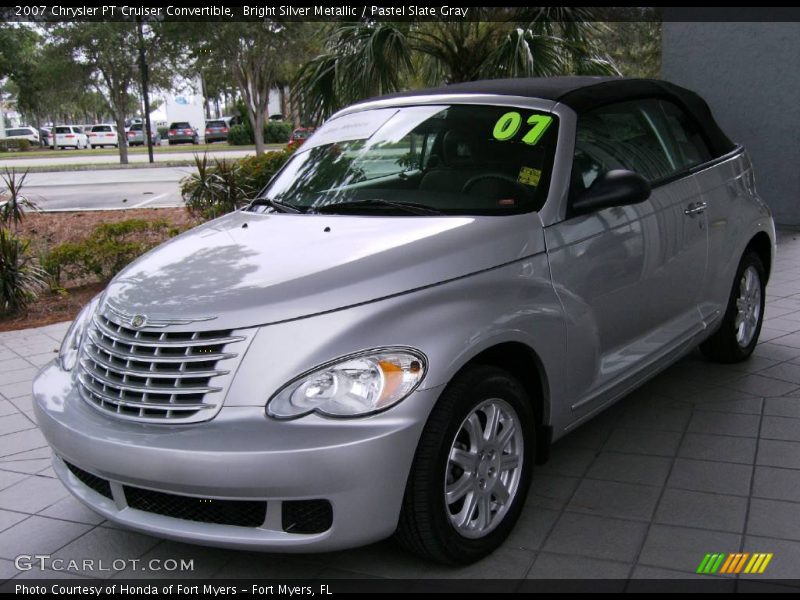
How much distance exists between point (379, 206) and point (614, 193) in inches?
39.2

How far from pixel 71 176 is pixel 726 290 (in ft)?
79.7

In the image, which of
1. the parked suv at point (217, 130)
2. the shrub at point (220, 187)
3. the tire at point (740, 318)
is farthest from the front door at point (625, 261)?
the parked suv at point (217, 130)

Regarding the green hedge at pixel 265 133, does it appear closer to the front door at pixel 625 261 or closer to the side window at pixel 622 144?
the side window at pixel 622 144

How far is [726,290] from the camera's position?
16.6ft

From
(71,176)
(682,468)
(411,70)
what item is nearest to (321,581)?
(682,468)

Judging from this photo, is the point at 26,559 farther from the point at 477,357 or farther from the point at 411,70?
the point at 411,70

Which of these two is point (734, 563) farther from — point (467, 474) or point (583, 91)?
point (583, 91)

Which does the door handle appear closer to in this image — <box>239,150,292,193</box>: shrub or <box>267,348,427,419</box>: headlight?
<box>267,348,427,419</box>: headlight

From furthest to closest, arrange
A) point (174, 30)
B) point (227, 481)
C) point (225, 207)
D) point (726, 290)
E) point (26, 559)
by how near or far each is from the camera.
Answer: point (174, 30), point (225, 207), point (726, 290), point (26, 559), point (227, 481)

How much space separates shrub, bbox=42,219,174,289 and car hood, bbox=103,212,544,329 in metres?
5.13

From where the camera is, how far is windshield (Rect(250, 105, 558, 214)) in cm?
383

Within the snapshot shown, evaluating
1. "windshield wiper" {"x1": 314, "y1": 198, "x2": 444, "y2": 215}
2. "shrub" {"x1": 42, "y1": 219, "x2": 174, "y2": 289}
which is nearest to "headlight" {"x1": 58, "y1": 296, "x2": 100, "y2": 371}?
"windshield wiper" {"x1": 314, "y1": 198, "x2": 444, "y2": 215}

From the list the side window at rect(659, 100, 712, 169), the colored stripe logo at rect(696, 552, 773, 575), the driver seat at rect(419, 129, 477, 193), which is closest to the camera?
the colored stripe logo at rect(696, 552, 773, 575)

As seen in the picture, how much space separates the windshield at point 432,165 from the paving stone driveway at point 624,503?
4.30ft
